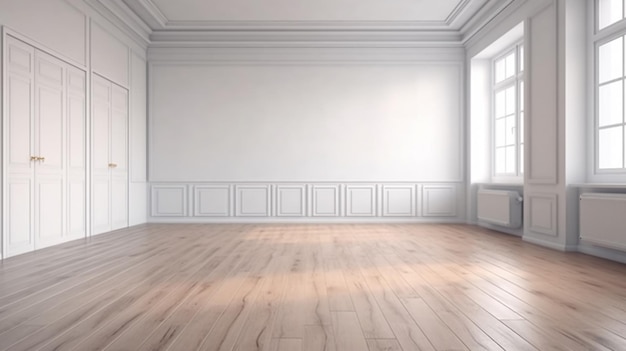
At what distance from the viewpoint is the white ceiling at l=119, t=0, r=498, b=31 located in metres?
7.17

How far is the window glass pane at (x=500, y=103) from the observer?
7547mm

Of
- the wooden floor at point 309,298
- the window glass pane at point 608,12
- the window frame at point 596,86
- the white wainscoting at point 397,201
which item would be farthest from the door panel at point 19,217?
the window glass pane at point 608,12

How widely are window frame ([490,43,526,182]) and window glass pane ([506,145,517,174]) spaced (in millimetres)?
55

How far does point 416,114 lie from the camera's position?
8.48m

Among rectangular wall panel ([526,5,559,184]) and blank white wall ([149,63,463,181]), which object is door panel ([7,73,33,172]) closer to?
blank white wall ([149,63,463,181])

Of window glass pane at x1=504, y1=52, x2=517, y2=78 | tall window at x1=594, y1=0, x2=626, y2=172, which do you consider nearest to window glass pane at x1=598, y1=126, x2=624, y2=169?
tall window at x1=594, y1=0, x2=626, y2=172

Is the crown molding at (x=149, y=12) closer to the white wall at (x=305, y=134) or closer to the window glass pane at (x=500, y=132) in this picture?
the white wall at (x=305, y=134)

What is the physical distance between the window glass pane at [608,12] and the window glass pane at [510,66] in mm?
2133

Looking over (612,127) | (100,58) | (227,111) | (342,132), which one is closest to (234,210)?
(227,111)

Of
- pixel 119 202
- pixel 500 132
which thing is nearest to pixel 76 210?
pixel 119 202

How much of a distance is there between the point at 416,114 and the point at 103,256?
19.6ft

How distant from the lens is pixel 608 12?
490 centimetres

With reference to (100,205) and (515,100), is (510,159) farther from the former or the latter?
(100,205)

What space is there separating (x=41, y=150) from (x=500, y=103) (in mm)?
6851
